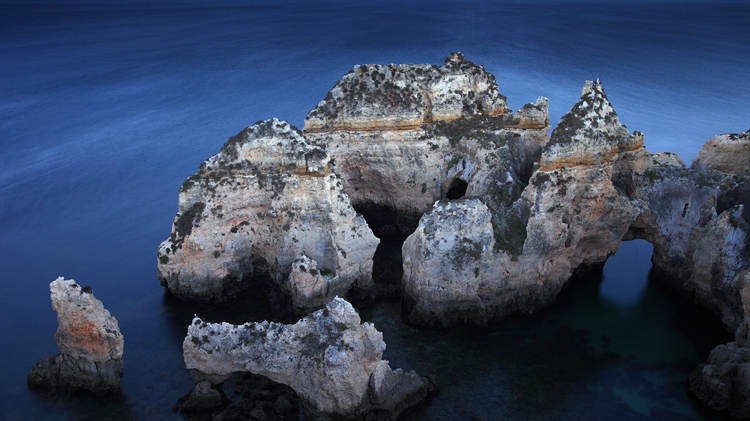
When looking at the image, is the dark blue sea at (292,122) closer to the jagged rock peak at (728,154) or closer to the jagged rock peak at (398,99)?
the jagged rock peak at (728,154)

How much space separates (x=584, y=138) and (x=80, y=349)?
22.6 meters

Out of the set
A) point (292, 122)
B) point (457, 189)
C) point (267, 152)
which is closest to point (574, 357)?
point (457, 189)

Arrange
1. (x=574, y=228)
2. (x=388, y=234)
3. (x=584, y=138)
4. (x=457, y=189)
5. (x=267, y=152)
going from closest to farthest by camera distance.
Result: 1. (x=584, y=138)
2. (x=267, y=152)
3. (x=574, y=228)
4. (x=388, y=234)
5. (x=457, y=189)

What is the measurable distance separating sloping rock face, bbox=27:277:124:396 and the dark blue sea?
74cm

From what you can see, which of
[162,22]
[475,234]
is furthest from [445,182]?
[162,22]

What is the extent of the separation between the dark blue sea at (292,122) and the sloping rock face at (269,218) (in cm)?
202

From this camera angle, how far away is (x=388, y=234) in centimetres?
3891

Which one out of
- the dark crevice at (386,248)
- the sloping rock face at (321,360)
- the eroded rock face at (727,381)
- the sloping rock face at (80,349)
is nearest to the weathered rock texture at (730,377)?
the eroded rock face at (727,381)

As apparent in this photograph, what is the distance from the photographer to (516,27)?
89.2 meters

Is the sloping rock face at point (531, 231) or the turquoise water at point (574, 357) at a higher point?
the sloping rock face at point (531, 231)

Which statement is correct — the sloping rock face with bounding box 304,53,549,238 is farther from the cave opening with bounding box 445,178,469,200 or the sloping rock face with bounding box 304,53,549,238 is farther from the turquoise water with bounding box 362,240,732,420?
the turquoise water with bounding box 362,240,732,420

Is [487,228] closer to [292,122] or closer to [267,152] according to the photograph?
[267,152]

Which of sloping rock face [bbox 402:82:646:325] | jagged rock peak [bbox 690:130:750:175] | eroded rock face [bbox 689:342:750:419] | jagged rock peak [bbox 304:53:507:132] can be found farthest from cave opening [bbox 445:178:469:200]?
eroded rock face [bbox 689:342:750:419]

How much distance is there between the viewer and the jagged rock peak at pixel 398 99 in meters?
36.8
